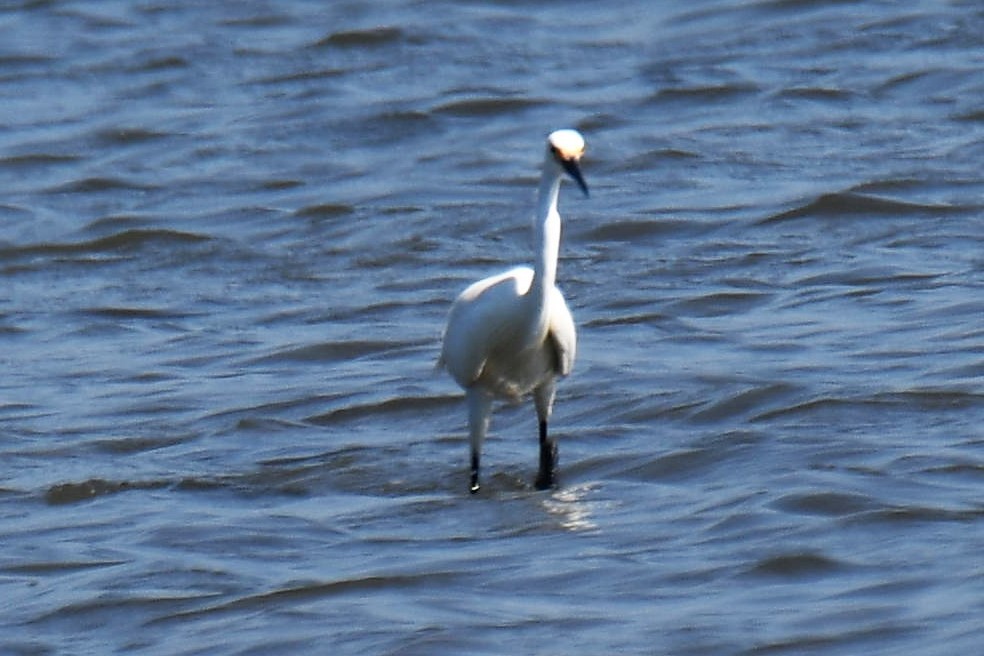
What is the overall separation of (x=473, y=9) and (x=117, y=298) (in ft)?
23.5

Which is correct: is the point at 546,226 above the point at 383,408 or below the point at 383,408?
above

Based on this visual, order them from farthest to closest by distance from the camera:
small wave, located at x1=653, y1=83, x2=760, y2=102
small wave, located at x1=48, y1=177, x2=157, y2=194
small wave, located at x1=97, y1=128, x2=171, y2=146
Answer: small wave, located at x1=97, y1=128, x2=171, y2=146, small wave, located at x1=653, y1=83, x2=760, y2=102, small wave, located at x1=48, y1=177, x2=157, y2=194

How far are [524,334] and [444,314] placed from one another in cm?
319

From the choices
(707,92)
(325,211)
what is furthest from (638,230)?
(707,92)

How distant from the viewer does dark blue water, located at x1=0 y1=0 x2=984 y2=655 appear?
23.7 ft

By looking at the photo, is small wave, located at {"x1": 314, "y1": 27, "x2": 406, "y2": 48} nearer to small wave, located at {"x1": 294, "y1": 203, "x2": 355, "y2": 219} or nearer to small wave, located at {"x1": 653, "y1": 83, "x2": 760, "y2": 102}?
small wave, located at {"x1": 653, "y1": 83, "x2": 760, "y2": 102}

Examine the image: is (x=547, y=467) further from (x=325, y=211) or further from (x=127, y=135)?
(x=127, y=135)

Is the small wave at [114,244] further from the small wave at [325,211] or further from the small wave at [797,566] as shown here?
the small wave at [797,566]

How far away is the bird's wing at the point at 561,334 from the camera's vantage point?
8656mm

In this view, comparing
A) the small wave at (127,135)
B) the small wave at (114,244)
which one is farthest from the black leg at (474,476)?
the small wave at (127,135)

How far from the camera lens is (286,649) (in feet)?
22.4

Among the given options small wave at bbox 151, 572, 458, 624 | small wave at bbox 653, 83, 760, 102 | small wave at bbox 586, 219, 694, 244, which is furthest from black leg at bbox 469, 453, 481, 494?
small wave at bbox 653, 83, 760, 102

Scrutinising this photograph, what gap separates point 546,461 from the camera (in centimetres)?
890

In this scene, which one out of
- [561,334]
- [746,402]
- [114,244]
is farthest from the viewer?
[114,244]
